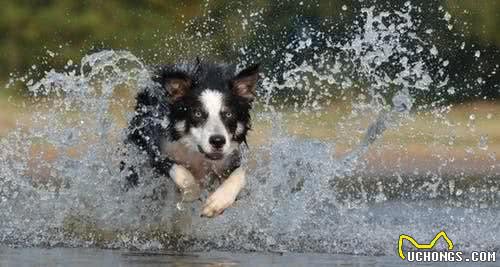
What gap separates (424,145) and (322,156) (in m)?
9.87

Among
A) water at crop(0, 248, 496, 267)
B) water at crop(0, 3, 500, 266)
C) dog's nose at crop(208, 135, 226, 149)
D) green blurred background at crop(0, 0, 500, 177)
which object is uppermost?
green blurred background at crop(0, 0, 500, 177)

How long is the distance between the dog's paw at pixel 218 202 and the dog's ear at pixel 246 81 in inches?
37.9

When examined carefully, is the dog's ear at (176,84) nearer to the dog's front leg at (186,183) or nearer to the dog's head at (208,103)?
the dog's head at (208,103)

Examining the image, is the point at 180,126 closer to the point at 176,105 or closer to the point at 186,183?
the point at 176,105

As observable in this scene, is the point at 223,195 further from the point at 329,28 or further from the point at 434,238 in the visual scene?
the point at 329,28

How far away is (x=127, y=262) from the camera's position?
891 centimetres

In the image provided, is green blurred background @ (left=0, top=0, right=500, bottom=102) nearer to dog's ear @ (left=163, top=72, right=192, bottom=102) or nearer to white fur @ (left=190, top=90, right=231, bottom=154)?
dog's ear @ (left=163, top=72, right=192, bottom=102)

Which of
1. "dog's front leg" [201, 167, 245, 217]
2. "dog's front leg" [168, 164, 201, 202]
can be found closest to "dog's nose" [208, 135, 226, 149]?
"dog's front leg" [201, 167, 245, 217]

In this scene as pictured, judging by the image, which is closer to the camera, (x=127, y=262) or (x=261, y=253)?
(x=127, y=262)

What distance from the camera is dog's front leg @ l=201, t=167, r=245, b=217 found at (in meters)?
9.80

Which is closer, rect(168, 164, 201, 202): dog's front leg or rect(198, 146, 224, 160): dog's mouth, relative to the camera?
rect(198, 146, 224, 160): dog's mouth


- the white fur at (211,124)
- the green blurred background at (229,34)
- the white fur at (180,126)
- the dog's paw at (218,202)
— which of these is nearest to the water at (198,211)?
the dog's paw at (218,202)

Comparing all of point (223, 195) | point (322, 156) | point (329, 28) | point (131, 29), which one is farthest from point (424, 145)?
point (223, 195)

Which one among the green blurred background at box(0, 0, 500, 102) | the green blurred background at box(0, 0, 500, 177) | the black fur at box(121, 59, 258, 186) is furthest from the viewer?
the green blurred background at box(0, 0, 500, 102)
